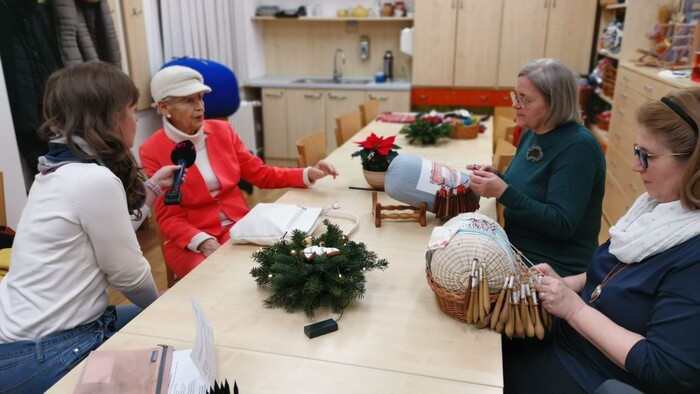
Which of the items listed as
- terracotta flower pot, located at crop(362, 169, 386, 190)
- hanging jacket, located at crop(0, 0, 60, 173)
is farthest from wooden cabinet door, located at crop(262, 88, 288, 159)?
terracotta flower pot, located at crop(362, 169, 386, 190)

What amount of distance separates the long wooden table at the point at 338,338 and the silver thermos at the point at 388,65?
4297 millimetres

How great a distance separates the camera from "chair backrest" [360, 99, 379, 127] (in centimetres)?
422

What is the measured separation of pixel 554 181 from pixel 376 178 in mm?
729

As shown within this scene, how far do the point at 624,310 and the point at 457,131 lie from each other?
7.62 ft

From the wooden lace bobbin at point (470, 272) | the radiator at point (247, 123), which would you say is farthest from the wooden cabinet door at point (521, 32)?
the wooden lace bobbin at point (470, 272)

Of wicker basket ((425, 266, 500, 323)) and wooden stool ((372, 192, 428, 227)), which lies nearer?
wicker basket ((425, 266, 500, 323))

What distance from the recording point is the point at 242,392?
103cm

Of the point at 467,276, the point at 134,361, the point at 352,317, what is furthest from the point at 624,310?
the point at 134,361

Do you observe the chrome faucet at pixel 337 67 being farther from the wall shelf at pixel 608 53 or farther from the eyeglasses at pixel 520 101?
the eyeglasses at pixel 520 101

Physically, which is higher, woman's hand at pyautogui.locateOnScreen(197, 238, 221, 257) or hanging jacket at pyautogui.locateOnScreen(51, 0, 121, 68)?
hanging jacket at pyautogui.locateOnScreen(51, 0, 121, 68)

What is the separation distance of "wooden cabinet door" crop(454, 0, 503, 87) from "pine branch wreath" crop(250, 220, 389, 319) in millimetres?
4291

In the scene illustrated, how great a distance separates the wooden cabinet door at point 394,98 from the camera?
5.36 m

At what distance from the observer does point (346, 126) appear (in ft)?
12.4

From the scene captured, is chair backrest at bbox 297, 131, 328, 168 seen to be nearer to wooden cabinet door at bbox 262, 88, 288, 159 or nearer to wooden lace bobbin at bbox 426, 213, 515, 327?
wooden lace bobbin at bbox 426, 213, 515, 327
